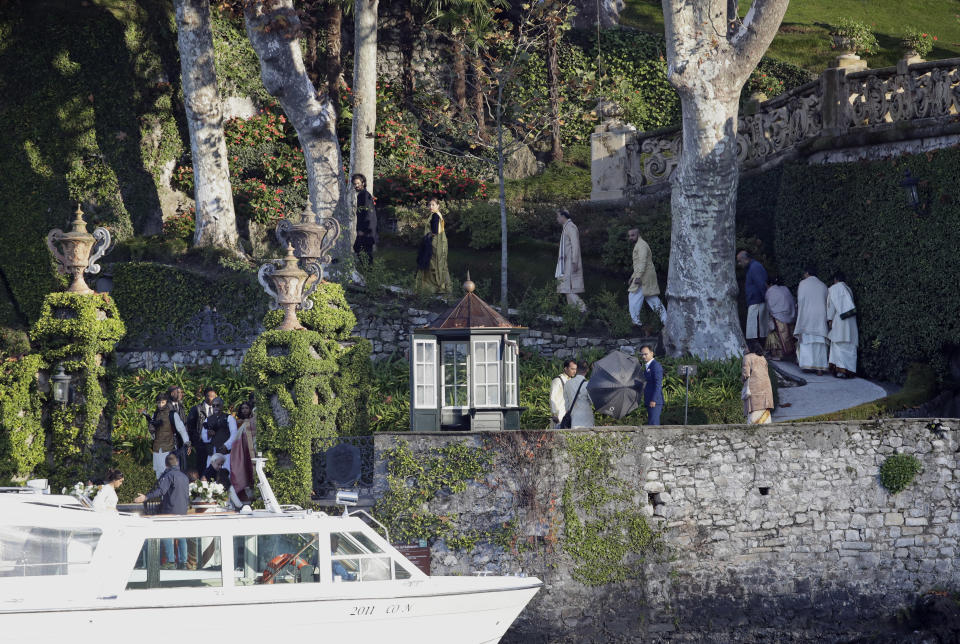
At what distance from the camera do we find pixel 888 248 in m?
19.0

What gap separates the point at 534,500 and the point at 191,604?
5.09m

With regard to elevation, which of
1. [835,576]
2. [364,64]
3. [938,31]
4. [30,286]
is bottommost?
[835,576]

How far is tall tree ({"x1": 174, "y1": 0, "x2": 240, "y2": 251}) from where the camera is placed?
76.6 feet

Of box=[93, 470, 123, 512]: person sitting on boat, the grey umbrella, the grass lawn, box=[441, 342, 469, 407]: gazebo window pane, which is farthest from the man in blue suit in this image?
the grass lawn

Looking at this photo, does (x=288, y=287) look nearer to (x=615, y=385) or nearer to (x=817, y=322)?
(x=615, y=385)

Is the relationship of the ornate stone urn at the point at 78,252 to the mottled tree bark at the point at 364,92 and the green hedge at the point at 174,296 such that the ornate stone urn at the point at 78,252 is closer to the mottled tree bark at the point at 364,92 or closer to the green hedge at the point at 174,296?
the green hedge at the point at 174,296

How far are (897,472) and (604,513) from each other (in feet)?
12.9

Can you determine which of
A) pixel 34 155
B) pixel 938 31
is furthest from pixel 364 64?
pixel 938 31

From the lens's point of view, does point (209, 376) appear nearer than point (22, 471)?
No

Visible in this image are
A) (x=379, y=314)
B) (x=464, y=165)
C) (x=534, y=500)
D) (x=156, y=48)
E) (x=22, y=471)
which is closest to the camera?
(x=534, y=500)

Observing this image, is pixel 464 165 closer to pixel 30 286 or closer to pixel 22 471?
pixel 30 286

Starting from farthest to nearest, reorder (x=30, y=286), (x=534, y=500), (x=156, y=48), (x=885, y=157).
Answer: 1. (x=156, y=48)
2. (x=30, y=286)
3. (x=885, y=157)
4. (x=534, y=500)

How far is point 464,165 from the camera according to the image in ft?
94.7

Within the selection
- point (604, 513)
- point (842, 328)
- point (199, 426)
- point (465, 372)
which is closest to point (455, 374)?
point (465, 372)
